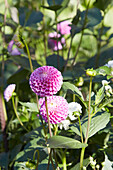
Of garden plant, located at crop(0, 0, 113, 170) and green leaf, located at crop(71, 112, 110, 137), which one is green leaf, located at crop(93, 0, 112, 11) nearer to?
garden plant, located at crop(0, 0, 113, 170)

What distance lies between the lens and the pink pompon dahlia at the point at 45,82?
0.52 meters

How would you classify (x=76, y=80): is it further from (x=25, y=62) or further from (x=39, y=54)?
(x=39, y=54)

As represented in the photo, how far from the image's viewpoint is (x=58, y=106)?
0.60 meters

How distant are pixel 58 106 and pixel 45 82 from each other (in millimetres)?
94

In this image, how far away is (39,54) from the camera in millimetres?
1548

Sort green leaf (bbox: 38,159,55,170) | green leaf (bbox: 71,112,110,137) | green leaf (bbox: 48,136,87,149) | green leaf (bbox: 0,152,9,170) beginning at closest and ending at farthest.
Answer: green leaf (bbox: 48,136,87,149) < green leaf (bbox: 71,112,110,137) < green leaf (bbox: 38,159,55,170) < green leaf (bbox: 0,152,9,170)

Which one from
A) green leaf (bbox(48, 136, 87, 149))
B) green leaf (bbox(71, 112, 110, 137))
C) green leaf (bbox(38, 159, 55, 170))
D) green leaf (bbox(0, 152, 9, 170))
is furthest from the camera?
green leaf (bbox(0, 152, 9, 170))

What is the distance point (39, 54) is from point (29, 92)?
463 millimetres

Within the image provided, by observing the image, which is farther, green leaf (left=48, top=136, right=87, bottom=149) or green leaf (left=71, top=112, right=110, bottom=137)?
green leaf (left=71, top=112, right=110, bottom=137)

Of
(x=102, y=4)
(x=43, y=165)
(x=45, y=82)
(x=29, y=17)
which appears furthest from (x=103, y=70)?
(x=29, y=17)

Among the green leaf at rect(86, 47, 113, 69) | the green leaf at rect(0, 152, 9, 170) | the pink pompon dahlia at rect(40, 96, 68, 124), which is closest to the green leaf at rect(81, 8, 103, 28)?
the green leaf at rect(86, 47, 113, 69)

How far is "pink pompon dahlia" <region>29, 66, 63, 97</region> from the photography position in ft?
1.71

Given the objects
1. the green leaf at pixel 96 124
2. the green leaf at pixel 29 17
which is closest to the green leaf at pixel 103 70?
the green leaf at pixel 96 124

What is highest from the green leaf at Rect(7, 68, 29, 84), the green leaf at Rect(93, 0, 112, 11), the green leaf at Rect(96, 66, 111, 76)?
the green leaf at Rect(93, 0, 112, 11)
